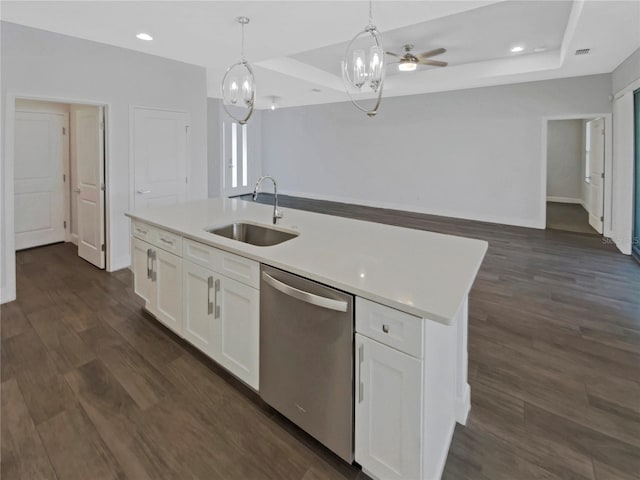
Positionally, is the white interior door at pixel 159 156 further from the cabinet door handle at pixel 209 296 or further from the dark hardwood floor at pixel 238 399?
the cabinet door handle at pixel 209 296

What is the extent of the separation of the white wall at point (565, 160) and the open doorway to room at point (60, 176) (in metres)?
10.5

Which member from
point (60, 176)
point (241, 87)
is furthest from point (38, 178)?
point (241, 87)

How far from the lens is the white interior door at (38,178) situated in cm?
485

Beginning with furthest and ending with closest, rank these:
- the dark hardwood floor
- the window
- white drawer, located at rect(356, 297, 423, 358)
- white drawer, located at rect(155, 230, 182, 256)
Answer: the window → white drawer, located at rect(155, 230, 182, 256) → the dark hardwood floor → white drawer, located at rect(356, 297, 423, 358)

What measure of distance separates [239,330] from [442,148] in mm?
6894

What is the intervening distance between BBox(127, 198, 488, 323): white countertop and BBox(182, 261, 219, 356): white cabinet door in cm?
24

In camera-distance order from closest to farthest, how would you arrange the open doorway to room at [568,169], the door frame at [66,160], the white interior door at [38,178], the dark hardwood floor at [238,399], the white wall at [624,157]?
1. the dark hardwood floor at [238,399]
2. the white wall at [624,157]
3. the white interior door at [38,178]
4. the door frame at [66,160]
5. the open doorway to room at [568,169]

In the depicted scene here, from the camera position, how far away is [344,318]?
1.44 m

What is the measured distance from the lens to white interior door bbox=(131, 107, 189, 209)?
14.4ft

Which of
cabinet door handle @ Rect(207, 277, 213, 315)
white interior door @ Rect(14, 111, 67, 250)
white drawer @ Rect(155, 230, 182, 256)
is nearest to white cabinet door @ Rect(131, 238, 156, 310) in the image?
white drawer @ Rect(155, 230, 182, 256)

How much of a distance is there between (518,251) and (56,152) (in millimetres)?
6901

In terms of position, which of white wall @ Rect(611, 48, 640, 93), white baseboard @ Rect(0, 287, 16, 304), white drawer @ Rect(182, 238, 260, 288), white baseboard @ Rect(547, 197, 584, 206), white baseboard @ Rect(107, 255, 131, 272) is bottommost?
white baseboard @ Rect(0, 287, 16, 304)

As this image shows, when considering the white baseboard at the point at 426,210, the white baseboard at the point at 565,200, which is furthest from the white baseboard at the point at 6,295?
the white baseboard at the point at 565,200

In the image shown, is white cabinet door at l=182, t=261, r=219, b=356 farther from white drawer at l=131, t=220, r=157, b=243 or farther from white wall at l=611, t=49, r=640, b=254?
white wall at l=611, t=49, r=640, b=254
